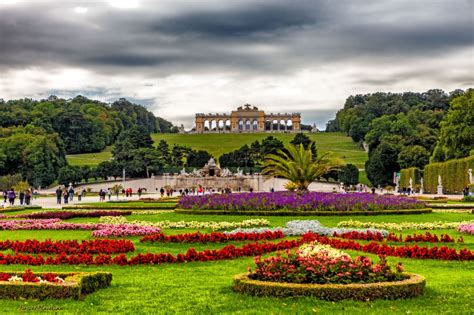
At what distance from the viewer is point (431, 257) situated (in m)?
12.0

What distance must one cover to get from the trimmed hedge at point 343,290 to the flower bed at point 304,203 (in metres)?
15.2

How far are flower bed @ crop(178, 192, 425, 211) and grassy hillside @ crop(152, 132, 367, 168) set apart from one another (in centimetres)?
7029

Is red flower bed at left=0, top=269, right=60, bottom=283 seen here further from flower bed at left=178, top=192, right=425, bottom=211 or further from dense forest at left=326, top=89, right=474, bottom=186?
dense forest at left=326, top=89, right=474, bottom=186

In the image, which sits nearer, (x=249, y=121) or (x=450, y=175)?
(x=450, y=175)

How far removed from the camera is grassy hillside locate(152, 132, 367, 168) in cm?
10381

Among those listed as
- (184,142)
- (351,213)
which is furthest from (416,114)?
(351,213)

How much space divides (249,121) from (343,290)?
14414 centimetres

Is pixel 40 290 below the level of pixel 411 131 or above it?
below

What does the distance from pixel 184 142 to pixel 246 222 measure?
4036 inches

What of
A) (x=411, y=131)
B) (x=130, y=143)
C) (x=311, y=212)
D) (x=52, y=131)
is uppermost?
(x=52, y=131)

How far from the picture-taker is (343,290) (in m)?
8.19

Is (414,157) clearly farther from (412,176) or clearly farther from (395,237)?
(395,237)

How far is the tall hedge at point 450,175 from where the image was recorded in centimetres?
4763

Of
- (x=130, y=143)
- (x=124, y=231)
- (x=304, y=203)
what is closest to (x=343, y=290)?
(x=124, y=231)
